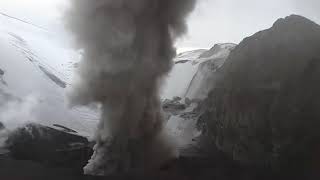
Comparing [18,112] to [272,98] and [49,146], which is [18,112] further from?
[272,98]

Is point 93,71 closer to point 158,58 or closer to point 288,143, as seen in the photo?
point 158,58

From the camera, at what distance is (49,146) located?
129375 mm

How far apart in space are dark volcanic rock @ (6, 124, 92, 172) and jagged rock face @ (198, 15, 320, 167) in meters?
36.9

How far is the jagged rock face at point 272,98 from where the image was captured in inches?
4597

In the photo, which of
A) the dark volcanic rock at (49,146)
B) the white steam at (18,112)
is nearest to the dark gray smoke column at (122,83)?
the dark volcanic rock at (49,146)

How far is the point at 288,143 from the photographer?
11706 centimetres

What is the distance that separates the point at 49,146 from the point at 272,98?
176ft

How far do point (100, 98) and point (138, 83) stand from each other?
6435mm

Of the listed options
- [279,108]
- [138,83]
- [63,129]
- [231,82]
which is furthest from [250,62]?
[138,83]

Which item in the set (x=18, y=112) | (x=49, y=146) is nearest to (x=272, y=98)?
(x=49, y=146)

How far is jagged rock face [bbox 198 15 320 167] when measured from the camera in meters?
117

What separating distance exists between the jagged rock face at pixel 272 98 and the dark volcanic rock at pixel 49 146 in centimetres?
3695

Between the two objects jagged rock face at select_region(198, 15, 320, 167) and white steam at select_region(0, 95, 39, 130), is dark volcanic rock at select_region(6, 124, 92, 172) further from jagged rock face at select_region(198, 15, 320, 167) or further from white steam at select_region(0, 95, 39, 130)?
jagged rock face at select_region(198, 15, 320, 167)

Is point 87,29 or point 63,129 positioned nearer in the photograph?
point 87,29
